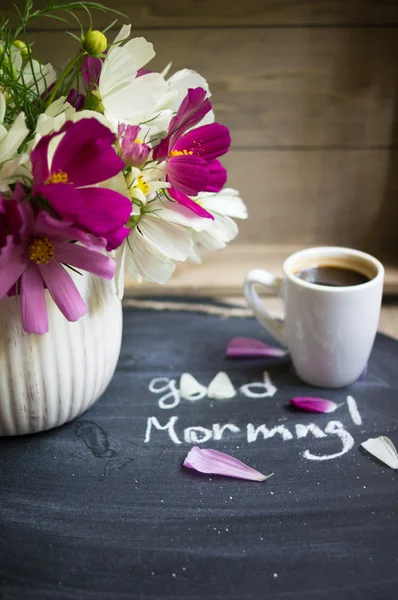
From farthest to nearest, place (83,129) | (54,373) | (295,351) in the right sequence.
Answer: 1. (295,351)
2. (54,373)
3. (83,129)

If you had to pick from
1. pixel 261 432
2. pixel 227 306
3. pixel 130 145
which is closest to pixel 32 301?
pixel 130 145

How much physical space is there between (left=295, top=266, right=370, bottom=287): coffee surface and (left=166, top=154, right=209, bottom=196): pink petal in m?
0.19

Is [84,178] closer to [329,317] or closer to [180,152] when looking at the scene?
[180,152]

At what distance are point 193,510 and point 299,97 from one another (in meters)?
0.51

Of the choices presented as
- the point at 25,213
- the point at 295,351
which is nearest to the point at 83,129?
the point at 25,213

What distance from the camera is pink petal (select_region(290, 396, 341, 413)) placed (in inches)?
23.2

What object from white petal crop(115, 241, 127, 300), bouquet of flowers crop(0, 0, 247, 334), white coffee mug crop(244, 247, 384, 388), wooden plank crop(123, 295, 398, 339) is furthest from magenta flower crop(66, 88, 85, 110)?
wooden plank crop(123, 295, 398, 339)

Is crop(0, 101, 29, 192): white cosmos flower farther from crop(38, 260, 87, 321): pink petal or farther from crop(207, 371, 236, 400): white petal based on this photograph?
crop(207, 371, 236, 400): white petal

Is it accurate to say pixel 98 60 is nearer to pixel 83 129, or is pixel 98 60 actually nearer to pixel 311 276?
pixel 83 129

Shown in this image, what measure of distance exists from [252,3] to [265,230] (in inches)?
10.7

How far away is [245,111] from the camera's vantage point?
80 cm

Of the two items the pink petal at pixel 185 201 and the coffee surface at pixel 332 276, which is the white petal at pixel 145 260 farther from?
the coffee surface at pixel 332 276

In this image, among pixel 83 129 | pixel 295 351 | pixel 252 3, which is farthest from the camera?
pixel 252 3

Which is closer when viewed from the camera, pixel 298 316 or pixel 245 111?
pixel 298 316
